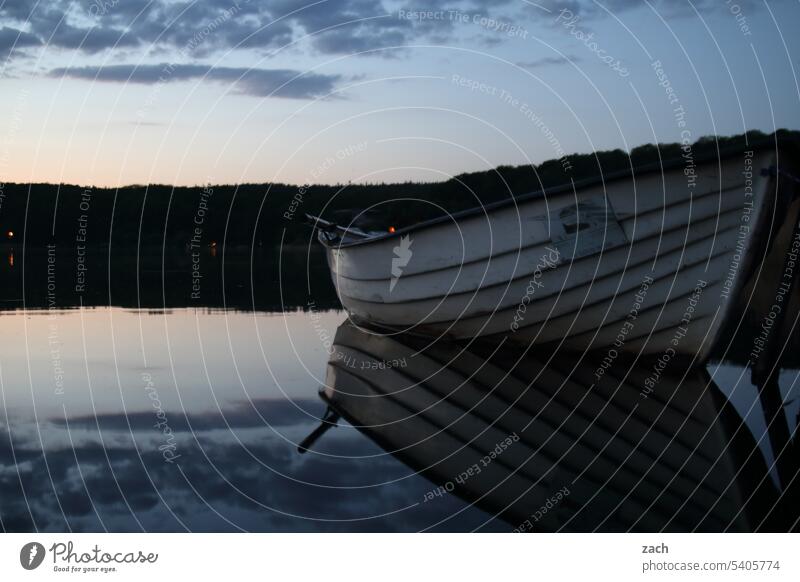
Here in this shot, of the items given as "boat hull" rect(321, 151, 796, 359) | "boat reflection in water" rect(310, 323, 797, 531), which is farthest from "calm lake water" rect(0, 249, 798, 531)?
"boat hull" rect(321, 151, 796, 359)

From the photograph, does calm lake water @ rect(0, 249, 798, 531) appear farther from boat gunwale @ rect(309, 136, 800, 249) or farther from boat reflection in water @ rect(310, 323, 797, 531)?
boat gunwale @ rect(309, 136, 800, 249)

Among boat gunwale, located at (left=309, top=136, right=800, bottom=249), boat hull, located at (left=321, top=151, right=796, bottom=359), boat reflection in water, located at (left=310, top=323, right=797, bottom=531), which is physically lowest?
boat reflection in water, located at (left=310, top=323, right=797, bottom=531)

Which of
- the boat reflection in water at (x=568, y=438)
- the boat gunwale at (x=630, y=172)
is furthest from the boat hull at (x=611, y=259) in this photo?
the boat reflection in water at (x=568, y=438)

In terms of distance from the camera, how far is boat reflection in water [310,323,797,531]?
6492 mm

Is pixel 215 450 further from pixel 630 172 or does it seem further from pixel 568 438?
pixel 630 172

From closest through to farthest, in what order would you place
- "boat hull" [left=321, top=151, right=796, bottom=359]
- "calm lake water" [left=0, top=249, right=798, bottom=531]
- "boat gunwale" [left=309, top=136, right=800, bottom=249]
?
"calm lake water" [left=0, top=249, right=798, bottom=531] → "boat gunwale" [left=309, top=136, right=800, bottom=249] → "boat hull" [left=321, top=151, right=796, bottom=359]

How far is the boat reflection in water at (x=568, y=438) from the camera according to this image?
6492mm

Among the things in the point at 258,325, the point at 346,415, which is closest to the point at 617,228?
the point at 346,415

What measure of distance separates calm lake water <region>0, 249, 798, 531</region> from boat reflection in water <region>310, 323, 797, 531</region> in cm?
6

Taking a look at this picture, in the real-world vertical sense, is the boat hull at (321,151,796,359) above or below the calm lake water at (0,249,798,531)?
above

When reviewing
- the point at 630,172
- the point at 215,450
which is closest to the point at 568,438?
the point at 215,450

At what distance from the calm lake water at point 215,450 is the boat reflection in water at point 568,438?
2.3 inches

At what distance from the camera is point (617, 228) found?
39.3ft

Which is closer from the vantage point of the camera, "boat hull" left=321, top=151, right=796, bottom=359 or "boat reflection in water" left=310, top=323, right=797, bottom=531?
"boat reflection in water" left=310, top=323, right=797, bottom=531
